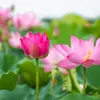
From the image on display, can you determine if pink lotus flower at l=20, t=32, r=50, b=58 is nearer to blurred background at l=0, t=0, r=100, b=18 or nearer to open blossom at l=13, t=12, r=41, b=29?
open blossom at l=13, t=12, r=41, b=29

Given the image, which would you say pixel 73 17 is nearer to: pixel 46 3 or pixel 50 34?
pixel 50 34

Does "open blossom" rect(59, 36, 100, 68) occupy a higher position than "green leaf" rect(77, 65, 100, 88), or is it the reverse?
"open blossom" rect(59, 36, 100, 68)

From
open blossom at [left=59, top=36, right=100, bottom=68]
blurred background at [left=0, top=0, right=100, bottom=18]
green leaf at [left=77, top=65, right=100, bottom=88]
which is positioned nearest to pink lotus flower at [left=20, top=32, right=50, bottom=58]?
open blossom at [left=59, top=36, right=100, bottom=68]

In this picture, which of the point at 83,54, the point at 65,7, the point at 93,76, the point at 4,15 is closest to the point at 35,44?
the point at 83,54

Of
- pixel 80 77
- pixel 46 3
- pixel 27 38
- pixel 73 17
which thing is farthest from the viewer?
pixel 46 3

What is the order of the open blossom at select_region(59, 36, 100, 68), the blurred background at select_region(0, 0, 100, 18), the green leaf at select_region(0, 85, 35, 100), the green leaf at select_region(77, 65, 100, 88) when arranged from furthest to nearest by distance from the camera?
the blurred background at select_region(0, 0, 100, 18), the green leaf at select_region(77, 65, 100, 88), the green leaf at select_region(0, 85, 35, 100), the open blossom at select_region(59, 36, 100, 68)

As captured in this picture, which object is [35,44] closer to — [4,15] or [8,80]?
[8,80]

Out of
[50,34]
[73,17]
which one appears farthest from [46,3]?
[50,34]
